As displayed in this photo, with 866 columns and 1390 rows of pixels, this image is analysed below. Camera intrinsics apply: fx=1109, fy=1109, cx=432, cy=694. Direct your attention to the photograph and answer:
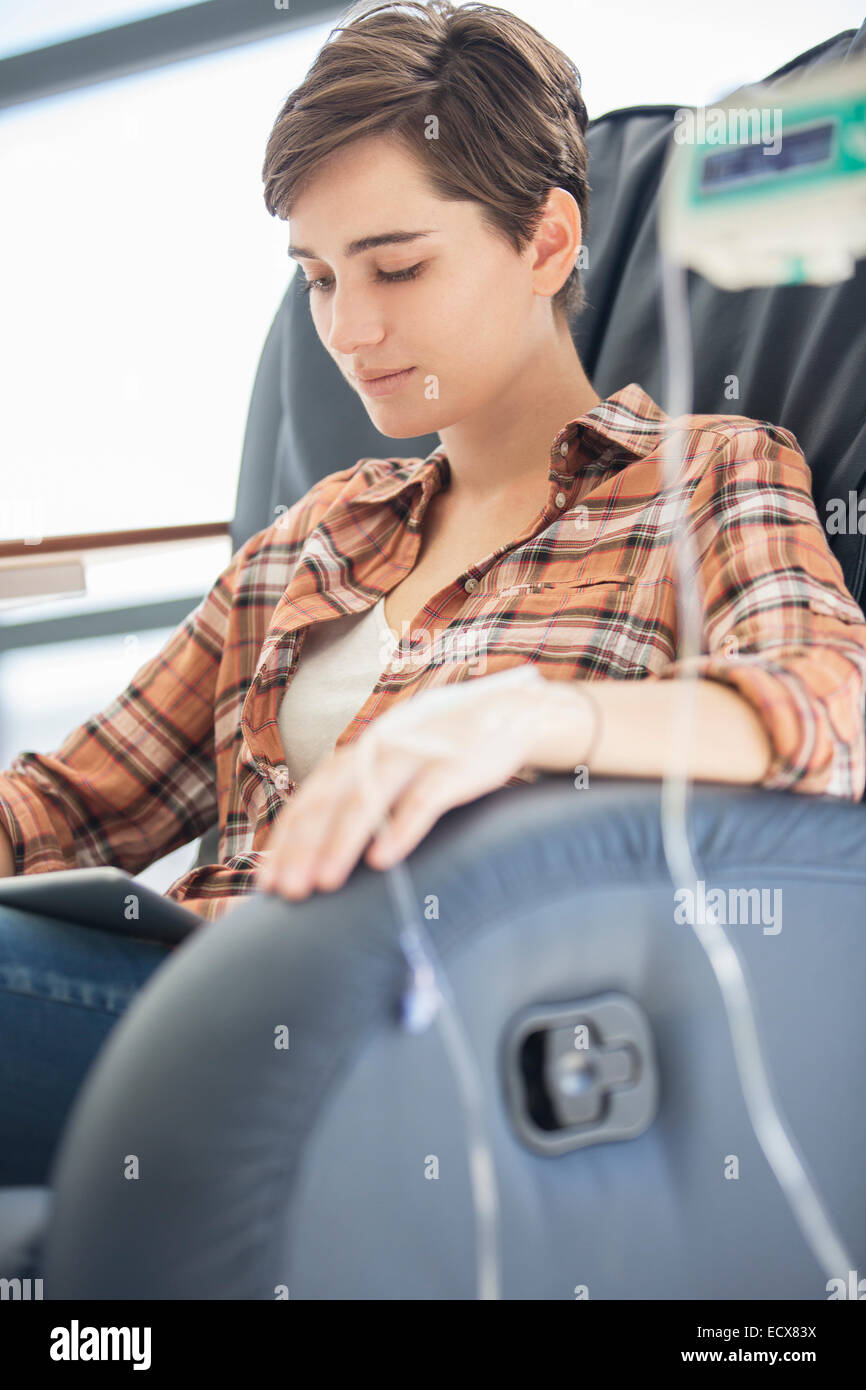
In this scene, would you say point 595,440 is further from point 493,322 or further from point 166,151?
point 166,151

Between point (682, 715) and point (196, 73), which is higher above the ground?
point (196, 73)

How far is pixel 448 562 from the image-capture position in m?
0.99

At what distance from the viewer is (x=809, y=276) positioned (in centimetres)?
52

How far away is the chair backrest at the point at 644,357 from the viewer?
0.88 meters

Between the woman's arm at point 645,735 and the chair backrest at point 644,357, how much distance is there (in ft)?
1.02

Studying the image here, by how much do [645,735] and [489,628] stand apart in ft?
1.07

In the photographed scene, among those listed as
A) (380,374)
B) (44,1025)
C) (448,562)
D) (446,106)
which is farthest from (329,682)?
(446,106)

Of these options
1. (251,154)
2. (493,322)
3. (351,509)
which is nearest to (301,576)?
(351,509)

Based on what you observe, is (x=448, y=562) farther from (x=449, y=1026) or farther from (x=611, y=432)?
(x=449, y=1026)

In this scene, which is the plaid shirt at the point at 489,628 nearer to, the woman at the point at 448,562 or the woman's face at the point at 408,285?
the woman at the point at 448,562

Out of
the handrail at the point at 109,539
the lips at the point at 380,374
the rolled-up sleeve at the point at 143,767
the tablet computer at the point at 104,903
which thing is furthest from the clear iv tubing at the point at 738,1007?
the handrail at the point at 109,539
